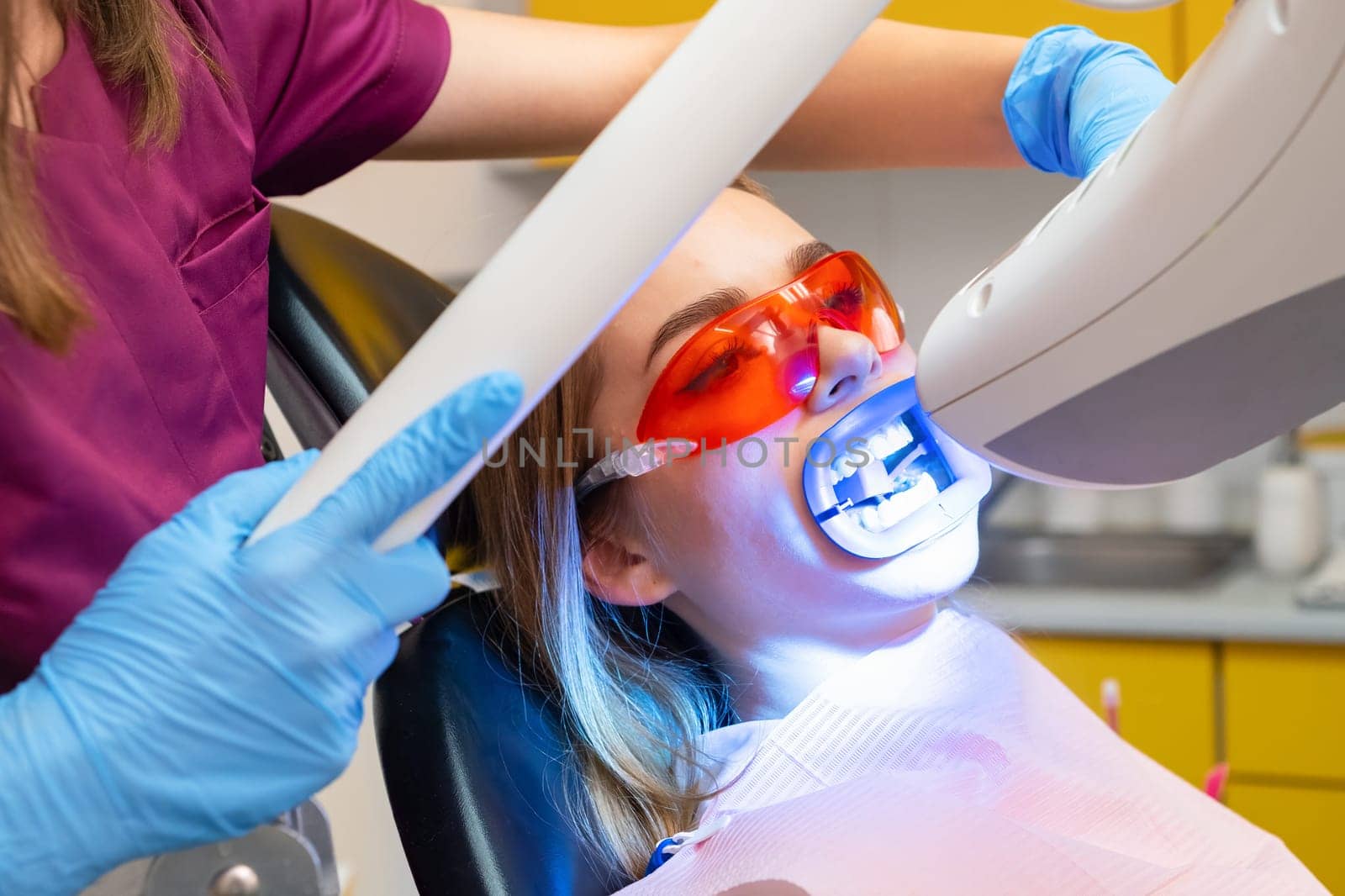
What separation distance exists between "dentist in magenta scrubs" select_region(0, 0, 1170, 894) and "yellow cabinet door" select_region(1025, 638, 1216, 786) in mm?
1238

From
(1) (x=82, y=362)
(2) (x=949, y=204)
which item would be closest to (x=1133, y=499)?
(2) (x=949, y=204)

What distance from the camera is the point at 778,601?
1090mm

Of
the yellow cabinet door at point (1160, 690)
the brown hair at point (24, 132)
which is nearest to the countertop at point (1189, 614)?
the yellow cabinet door at point (1160, 690)

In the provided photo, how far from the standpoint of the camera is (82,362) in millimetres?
854

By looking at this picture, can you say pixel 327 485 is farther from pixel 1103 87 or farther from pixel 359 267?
pixel 1103 87

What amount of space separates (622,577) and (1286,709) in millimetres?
1515

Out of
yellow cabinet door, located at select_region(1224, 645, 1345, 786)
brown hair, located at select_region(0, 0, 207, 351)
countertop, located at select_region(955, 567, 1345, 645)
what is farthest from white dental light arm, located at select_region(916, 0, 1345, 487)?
yellow cabinet door, located at select_region(1224, 645, 1345, 786)

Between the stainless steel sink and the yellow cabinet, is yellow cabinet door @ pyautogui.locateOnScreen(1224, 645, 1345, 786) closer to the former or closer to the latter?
the stainless steel sink

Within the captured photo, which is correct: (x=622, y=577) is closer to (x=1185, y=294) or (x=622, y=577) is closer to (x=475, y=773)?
(x=475, y=773)

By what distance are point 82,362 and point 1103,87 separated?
2.73 ft

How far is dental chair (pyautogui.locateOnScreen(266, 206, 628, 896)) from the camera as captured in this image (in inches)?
38.0

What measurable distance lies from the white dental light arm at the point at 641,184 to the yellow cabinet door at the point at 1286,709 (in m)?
1.89

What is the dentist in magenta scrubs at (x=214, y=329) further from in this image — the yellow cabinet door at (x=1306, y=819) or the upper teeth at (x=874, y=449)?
the yellow cabinet door at (x=1306, y=819)

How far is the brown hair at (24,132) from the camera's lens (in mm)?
729
